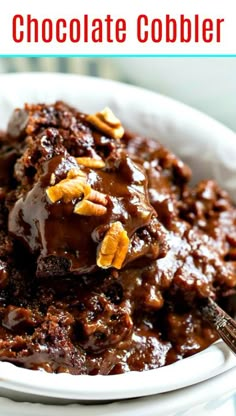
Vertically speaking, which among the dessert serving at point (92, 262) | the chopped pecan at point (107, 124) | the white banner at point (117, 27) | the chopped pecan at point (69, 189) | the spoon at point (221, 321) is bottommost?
the spoon at point (221, 321)

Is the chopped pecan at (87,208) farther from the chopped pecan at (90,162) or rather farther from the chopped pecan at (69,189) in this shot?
the chopped pecan at (90,162)

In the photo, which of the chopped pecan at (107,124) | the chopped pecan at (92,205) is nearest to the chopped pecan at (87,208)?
the chopped pecan at (92,205)

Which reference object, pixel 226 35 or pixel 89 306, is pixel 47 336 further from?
pixel 226 35

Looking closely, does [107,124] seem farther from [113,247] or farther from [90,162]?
[113,247]

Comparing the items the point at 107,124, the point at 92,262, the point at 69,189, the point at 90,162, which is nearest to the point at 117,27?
the point at 107,124

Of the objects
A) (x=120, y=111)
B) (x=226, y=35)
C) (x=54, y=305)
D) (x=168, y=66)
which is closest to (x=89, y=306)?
(x=54, y=305)

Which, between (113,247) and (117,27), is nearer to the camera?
(113,247)

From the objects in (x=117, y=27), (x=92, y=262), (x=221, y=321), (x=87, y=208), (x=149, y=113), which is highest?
(x=117, y=27)
